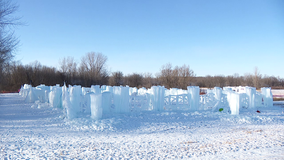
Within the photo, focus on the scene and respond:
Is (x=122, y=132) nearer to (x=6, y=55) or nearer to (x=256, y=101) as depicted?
(x=6, y=55)

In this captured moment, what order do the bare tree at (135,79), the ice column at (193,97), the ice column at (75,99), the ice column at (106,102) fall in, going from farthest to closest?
the bare tree at (135,79)
the ice column at (193,97)
the ice column at (106,102)
the ice column at (75,99)

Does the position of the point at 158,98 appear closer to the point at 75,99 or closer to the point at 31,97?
the point at 75,99

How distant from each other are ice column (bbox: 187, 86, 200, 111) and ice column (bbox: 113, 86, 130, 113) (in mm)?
3453

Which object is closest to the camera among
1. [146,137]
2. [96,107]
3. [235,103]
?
[146,137]

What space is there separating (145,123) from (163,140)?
2426 millimetres

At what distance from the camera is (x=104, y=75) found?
153 ft

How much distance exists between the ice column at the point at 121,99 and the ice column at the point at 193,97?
345 centimetres

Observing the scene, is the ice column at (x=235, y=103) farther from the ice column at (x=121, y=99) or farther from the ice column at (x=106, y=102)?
the ice column at (x=106, y=102)

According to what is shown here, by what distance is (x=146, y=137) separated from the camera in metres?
7.07

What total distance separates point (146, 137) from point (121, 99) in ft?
12.5

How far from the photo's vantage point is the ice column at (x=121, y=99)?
10.5 meters

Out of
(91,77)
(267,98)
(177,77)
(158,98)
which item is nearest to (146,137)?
(158,98)

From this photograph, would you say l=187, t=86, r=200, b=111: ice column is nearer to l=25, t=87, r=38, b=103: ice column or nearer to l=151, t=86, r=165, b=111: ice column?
l=151, t=86, r=165, b=111: ice column

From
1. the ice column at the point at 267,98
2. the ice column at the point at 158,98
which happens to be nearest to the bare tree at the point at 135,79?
the ice column at the point at 267,98
